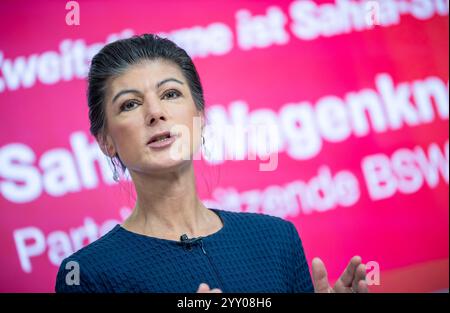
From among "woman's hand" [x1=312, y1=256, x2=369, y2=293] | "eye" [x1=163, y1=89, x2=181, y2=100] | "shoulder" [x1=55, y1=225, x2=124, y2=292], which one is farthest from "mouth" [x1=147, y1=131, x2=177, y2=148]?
"woman's hand" [x1=312, y1=256, x2=369, y2=293]

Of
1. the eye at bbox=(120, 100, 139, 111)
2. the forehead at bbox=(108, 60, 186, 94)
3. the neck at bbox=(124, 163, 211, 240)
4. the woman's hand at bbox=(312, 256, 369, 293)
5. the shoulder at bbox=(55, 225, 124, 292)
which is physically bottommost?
the woman's hand at bbox=(312, 256, 369, 293)

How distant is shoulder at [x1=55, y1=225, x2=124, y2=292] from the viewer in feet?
4.03

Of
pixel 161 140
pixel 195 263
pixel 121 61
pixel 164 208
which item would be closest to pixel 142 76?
pixel 121 61

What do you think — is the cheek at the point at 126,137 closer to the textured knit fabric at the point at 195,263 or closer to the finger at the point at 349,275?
the textured knit fabric at the point at 195,263

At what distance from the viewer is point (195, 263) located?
1.30 m

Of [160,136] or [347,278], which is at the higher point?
[160,136]

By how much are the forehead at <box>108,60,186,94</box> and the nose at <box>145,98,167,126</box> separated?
0.16ft

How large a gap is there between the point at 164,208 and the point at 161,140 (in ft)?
0.50

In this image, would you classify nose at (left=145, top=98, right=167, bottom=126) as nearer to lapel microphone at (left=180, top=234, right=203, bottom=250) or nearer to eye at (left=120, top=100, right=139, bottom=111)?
eye at (left=120, top=100, right=139, bottom=111)

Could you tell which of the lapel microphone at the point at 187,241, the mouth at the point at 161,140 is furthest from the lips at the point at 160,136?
the lapel microphone at the point at 187,241

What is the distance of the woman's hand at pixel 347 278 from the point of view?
1.16m

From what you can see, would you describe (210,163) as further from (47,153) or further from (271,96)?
(47,153)

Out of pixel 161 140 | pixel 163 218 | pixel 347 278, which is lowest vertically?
pixel 347 278

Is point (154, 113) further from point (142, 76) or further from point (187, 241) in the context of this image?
point (187, 241)
